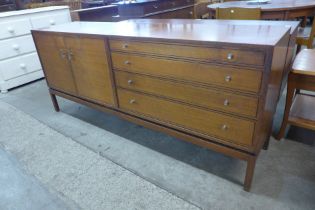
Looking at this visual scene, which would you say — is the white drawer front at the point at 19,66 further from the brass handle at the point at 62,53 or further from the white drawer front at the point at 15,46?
the brass handle at the point at 62,53

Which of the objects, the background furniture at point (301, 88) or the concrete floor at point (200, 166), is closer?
the concrete floor at point (200, 166)

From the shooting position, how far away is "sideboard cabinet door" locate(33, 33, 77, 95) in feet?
6.25

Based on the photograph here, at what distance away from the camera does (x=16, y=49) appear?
2836mm

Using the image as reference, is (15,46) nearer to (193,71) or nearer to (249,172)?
(193,71)

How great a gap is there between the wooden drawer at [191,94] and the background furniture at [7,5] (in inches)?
166

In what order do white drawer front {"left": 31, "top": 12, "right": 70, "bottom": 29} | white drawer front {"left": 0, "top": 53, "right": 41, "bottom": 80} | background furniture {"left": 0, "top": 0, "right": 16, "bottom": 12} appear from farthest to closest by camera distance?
background furniture {"left": 0, "top": 0, "right": 16, "bottom": 12} → white drawer front {"left": 31, "top": 12, "right": 70, "bottom": 29} → white drawer front {"left": 0, "top": 53, "right": 41, "bottom": 80}

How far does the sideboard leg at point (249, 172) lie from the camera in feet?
4.10

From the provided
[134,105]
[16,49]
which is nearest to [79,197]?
[134,105]

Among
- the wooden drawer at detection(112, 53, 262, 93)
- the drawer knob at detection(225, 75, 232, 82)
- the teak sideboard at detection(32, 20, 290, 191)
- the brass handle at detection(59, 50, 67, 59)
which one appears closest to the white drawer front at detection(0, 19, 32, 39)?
the teak sideboard at detection(32, 20, 290, 191)

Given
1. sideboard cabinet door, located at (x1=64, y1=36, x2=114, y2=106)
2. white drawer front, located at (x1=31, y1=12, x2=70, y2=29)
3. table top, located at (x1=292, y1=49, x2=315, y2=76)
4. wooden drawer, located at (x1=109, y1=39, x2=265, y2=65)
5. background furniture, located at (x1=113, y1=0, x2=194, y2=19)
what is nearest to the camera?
wooden drawer, located at (x1=109, y1=39, x2=265, y2=65)

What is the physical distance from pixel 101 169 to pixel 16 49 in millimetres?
2103

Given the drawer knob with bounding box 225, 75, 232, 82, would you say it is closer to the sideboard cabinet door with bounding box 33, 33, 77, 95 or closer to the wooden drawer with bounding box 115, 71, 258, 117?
the wooden drawer with bounding box 115, 71, 258, 117

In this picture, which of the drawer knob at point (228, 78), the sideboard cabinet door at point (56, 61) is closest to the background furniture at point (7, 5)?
the sideboard cabinet door at point (56, 61)

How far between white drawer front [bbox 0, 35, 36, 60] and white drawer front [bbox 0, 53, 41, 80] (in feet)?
0.19
